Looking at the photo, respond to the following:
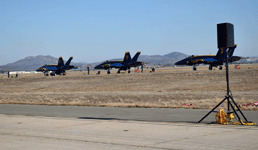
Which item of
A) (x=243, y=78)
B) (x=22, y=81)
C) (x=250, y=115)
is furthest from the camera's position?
(x=22, y=81)

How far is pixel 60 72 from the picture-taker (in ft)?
282

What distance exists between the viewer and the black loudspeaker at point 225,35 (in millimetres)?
10734

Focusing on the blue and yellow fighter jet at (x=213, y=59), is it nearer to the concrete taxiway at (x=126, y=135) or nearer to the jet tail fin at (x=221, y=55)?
the jet tail fin at (x=221, y=55)

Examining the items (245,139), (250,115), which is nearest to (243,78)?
(250,115)

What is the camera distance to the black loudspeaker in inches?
423

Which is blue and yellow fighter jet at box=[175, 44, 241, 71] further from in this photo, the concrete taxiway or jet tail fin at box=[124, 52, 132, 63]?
the concrete taxiway

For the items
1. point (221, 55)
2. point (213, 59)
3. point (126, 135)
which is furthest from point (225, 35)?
point (213, 59)

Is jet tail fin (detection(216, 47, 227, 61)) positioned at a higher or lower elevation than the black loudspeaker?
higher

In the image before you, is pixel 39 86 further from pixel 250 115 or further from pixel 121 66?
pixel 250 115

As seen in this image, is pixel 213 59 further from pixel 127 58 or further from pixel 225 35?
pixel 225 35

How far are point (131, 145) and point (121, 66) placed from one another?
68760 mm

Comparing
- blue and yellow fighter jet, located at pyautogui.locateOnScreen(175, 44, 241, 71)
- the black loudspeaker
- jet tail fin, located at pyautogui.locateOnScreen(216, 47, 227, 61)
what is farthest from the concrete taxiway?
blue and yellow fighter jet, located at pyautogui.locateOnScreen(175, 44, 241, 71)

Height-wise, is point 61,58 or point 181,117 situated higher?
point 61,58

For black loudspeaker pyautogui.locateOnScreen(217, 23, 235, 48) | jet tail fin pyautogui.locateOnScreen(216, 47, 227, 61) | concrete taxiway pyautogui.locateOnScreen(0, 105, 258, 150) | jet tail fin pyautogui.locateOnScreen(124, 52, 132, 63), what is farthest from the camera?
jet tail fin pyautogui.locateOnScreen(124, 52, 132, 63)
